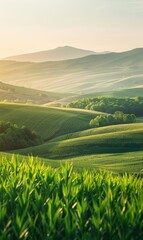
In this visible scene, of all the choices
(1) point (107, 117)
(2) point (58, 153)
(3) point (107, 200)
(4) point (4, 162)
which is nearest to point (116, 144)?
(2) point (58, 153)

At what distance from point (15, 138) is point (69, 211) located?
65269 mm

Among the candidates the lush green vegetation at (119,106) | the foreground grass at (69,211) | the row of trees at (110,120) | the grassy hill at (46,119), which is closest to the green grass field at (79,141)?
the grassy hill at (46,119)

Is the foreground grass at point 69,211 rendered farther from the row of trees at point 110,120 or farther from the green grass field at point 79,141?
the row of trees at point 110,120

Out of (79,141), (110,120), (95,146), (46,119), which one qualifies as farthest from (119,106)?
(95,146)

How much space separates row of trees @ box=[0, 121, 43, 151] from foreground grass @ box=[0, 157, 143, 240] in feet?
201

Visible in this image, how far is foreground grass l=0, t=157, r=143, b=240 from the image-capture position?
11273 millimetres

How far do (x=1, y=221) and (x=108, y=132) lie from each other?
237ft

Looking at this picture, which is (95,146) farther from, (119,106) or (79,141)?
(119,106)

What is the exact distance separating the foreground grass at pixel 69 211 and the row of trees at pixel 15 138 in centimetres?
6133

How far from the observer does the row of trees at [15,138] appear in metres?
76.7

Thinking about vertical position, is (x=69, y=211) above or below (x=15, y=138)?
below

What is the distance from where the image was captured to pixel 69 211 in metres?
12.9

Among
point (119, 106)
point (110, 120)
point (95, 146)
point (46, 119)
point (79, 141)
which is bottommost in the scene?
point (95, 146)

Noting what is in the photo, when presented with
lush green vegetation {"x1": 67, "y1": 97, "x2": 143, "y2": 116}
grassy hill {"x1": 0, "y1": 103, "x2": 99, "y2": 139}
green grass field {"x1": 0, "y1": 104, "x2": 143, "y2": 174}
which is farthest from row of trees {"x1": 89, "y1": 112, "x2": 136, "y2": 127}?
lush green vegetation {"x1": 67, "y1": 97, "x2": 143, "y2": 116}
